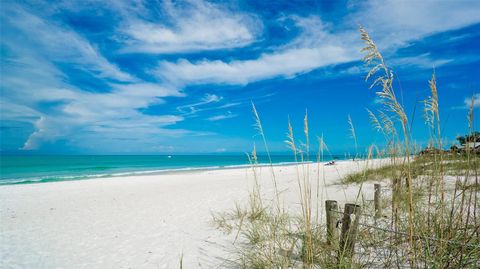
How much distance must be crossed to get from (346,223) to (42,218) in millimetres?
8144

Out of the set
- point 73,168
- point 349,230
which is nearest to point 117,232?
point 349,230

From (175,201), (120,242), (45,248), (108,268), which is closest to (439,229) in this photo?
(108,268)

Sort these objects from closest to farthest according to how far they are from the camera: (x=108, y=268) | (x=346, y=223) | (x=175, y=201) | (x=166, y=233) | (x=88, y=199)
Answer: (x=346, y=223) < (x=108, y=268) < (x=166, y=233) < (x=175, y=201) < (x=88, y=199)

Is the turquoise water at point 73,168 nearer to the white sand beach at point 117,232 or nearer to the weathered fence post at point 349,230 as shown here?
the white sand beach at point 117,232

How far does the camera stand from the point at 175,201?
9.03 metres

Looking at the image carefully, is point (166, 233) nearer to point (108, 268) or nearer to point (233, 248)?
point (108, 268)

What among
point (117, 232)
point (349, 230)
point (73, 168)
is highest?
point (73, 168)

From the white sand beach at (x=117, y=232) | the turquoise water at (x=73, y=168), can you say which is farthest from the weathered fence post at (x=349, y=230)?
the turquoise water at (x=73, y=168)

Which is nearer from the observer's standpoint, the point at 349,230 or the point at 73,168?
the point at 349,230

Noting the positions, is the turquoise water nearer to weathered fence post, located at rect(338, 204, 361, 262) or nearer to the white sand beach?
the white sand beach

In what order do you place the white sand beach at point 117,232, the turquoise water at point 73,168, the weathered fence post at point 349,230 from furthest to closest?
1. the turquoise water at point 73,168
2. the white sand beach at point 117,232
3. the weathered fence post at point 349,230

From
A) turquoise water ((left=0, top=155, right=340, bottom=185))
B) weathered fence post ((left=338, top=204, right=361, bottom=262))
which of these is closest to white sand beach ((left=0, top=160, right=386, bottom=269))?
weathered fence post ((left=338, top=204, right=361, bottom=262))

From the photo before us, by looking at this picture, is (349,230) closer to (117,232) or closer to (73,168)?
(117,232)

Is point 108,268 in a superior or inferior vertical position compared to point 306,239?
inferior
